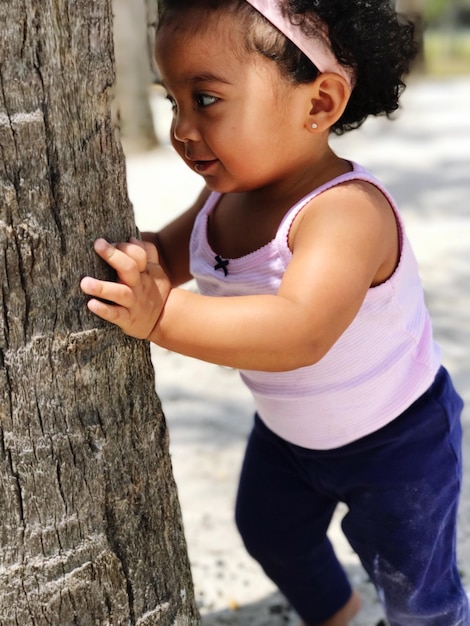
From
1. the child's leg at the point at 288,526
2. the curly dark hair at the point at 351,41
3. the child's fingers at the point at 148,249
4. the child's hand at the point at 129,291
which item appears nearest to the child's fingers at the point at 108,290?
the child's hand at the point at 129,291

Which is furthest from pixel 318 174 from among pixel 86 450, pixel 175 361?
pixel 175 361

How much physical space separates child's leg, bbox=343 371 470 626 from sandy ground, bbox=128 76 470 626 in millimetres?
611

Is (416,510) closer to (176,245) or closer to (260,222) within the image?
(260,222)

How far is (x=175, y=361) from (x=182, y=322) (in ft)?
9.15

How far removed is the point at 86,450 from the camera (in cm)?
152

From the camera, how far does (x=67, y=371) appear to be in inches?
57.6

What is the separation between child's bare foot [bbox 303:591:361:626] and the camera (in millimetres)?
2437

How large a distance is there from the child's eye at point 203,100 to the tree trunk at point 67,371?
0.23 m

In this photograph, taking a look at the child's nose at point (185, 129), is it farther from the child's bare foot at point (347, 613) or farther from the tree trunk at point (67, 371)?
the child's bare foot at point (347, 613)

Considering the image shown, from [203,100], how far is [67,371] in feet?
1.77

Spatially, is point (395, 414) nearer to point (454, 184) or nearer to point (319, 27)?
point (319, 27)

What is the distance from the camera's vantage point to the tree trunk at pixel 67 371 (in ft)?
4.34

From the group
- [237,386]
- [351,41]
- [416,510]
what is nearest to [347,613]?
[416,510]

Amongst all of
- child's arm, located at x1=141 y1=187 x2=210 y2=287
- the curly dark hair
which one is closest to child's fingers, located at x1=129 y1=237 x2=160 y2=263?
the curly dark hair
